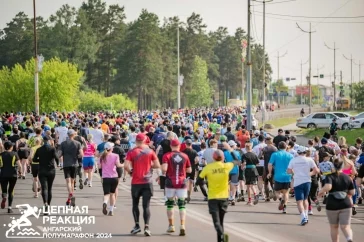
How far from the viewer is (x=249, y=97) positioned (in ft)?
126

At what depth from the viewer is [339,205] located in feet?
41.1

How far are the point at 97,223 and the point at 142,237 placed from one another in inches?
86.1

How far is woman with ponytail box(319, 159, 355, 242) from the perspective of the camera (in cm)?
1245

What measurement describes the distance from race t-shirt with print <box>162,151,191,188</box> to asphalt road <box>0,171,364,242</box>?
0.99 m

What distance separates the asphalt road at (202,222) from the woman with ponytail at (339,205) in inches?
84.8

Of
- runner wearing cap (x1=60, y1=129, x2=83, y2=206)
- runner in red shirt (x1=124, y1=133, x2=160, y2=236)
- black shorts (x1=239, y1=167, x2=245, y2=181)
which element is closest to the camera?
runner in red shirt (x1=124, y1=133, x2=160, y2=236)

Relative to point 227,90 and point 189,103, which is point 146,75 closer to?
point 189,103

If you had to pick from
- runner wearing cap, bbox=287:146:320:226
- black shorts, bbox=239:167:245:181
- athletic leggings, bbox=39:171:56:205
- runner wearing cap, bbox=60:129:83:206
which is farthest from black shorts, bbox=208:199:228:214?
black shorts, bbox=239:167:245:181

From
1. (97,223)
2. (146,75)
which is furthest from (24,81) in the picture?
(97,223)

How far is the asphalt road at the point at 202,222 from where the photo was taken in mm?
14844

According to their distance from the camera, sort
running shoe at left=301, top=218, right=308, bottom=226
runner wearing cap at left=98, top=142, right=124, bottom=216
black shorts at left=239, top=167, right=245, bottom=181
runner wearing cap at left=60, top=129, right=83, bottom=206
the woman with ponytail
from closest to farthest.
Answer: the woman with ponytail < running shoe at left=301, top=218, right=308, bottom=226 < runner wearing cap at left=98, top=142, right=124, bottom=216 < runner wearing cap at left=60, top=129, right=83, bottom=206 < black shorts at left=239, top=167, right=245, bottom=181

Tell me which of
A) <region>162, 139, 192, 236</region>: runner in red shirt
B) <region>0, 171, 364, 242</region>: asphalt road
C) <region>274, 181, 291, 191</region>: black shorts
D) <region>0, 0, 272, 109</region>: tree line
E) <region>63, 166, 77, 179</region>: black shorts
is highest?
<region>0, 0, 272, 109</region>: tree line

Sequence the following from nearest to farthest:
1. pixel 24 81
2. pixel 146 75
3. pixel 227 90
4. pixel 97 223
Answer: pixel 97 223, pixel 24 81, pixel 146 75, pixel 227 90

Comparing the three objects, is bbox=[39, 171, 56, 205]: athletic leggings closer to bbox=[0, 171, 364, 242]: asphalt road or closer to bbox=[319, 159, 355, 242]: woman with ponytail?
bbox=[0, 171, 364, 242]: asphalt road
